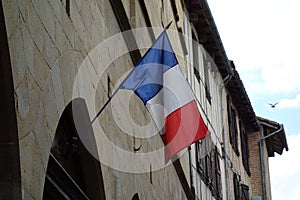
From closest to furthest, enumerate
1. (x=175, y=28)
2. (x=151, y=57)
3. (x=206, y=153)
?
1. (x=151, y=57)
2. (x=175, y=28)
3. (x=206, y=153)

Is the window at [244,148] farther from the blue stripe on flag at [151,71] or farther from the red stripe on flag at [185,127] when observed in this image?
the blue stripe on flag at [151,71]

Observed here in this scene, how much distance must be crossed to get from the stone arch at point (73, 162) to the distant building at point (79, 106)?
11mm

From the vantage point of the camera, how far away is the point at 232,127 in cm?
2638

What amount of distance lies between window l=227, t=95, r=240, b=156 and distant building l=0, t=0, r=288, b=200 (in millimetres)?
A: 6688

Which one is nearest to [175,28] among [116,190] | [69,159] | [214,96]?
[214,96]

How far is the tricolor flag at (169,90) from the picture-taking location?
9.39 m

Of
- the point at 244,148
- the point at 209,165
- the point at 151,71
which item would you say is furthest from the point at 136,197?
the point at 244,148

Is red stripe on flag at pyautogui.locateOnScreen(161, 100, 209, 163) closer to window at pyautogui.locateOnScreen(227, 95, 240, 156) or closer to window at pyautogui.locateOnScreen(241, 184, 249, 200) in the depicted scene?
window at pyautogui.locateOnScreen(227, 95, 240, 156)

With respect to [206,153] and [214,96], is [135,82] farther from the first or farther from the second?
[214,96]

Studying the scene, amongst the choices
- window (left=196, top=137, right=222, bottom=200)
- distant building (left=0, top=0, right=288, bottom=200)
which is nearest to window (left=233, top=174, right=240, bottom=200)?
window (left=196, top=137, right=222, bottom=200)

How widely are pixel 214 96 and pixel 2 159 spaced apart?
1790 cm

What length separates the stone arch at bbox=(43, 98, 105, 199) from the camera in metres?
7.45

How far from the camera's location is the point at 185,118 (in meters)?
11.3

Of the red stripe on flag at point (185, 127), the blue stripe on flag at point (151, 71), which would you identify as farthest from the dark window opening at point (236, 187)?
the blue stripe on flag at point (151, 71)
